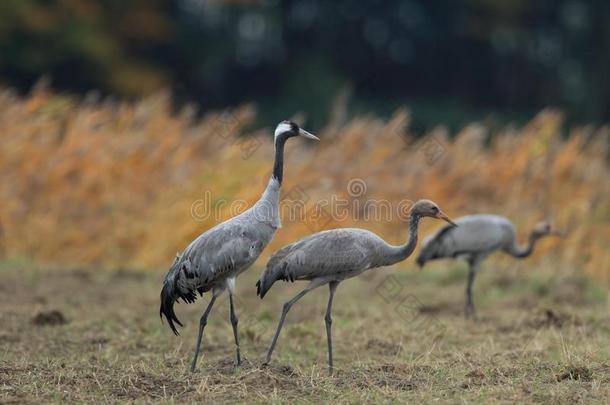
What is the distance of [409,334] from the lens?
7.93 meters

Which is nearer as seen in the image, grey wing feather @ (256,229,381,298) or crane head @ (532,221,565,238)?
grey wing feather @ (256,229,381,298)

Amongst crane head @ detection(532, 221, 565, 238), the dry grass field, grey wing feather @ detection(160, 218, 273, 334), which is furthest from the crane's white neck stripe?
crane head @ detection(532, 221, 565, 238)

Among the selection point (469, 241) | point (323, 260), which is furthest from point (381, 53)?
point (323, 260)

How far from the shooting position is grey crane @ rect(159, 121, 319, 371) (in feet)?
20.9

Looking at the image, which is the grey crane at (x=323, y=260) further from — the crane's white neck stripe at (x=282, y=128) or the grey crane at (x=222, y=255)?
the crane's white neck stripe at (x=282, y=128)

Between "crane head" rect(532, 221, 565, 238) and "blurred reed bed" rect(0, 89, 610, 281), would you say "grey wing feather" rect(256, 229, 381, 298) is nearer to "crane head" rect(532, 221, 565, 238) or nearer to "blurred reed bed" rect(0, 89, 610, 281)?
"blurred reed bed" rect(0, 89, 610, 281)

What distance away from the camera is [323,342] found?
7.67 m

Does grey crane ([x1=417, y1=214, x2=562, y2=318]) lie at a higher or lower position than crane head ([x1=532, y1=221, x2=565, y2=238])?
lower

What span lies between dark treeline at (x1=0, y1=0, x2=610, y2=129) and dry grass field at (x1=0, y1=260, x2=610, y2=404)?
16.5 meters

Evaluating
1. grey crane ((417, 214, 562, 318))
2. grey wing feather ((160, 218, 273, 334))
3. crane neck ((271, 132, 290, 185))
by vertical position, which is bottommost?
grey wing feather ((160, 218, 273, 334))

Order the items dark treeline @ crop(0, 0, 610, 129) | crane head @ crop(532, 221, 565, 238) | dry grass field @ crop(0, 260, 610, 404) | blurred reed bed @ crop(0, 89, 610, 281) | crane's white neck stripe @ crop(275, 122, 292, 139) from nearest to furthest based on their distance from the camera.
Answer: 1. dry grass field @ crop(0, 260, 610, 404)
2. crane's white neck stripe @ crop(275, 122, 292, 139)
3. crane head @ crop(532, 221, 565, 238)
4. blurred reed bed @ crop(0, 89, 610, 281)
5. dark treeline @ crop(0, 0, 610, 129)

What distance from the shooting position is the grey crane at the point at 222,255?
6.36m

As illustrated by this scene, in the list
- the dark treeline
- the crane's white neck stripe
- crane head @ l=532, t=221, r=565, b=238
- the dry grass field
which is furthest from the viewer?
the dark treeline

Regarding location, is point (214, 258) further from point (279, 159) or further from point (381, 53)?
point (381, 53)
